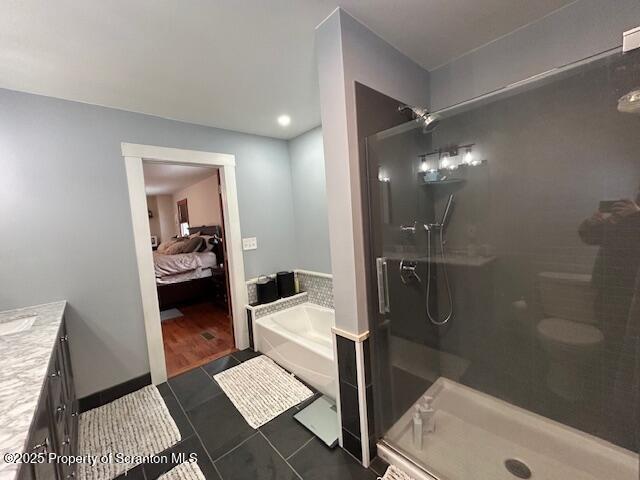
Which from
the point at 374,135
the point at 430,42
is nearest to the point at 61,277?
the point at 374,135

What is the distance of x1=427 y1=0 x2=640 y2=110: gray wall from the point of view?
4.22 feet

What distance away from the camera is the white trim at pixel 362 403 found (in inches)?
55.3

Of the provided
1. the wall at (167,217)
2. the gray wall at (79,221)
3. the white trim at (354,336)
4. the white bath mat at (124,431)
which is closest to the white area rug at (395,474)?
the white trim at (354,336)

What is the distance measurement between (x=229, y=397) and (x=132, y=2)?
2.55 m

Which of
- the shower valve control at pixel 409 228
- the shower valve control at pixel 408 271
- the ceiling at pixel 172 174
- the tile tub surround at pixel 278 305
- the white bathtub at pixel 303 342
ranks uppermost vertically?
the ceiling at pixel 172 174

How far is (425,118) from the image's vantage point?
1.67 metres

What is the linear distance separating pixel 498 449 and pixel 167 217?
28.4 ft

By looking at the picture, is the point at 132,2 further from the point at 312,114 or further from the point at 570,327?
the point at 570,327

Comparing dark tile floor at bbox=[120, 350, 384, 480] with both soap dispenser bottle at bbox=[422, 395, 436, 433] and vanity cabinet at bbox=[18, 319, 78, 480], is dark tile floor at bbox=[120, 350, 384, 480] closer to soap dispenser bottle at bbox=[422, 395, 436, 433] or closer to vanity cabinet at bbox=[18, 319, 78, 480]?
soap dispenser bottle at bbox=[422, 395, 436, 433]

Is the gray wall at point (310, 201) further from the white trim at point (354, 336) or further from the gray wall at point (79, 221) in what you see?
the white trim at point (354, 336)

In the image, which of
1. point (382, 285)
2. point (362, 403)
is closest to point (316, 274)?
point (382, 285)

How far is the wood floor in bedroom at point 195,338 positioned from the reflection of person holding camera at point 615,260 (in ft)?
9.87

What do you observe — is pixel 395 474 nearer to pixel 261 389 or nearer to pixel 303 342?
pixel 303 342

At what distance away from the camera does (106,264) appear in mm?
2070
